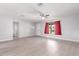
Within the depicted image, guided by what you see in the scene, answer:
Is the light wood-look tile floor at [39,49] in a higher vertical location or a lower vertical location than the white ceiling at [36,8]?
lower

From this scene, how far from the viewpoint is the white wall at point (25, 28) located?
11.2 metres

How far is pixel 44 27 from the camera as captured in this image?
1243 cm

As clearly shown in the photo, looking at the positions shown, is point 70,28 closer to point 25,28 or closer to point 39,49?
point 39,49

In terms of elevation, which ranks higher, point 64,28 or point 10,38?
point 64,28

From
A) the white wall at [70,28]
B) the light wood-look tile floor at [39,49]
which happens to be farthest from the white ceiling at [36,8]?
the light wood-look tile floor at [39,49]

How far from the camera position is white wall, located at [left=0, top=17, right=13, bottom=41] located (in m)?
7.68

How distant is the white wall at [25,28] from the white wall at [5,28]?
8.03ft

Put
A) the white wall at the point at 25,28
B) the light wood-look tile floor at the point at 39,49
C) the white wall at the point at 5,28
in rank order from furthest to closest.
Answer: the white wall at the point at 25,28 → the white wall at the point at 5,28 → the light wood-look tile floor at the point at 39,49

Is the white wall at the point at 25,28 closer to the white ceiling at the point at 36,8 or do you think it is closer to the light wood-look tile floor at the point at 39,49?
the white ceiling at the point at 36,8

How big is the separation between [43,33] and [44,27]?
1000mm

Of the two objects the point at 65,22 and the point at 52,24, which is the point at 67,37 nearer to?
the point at 65,22

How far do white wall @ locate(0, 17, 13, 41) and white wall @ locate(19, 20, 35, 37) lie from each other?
245 cm

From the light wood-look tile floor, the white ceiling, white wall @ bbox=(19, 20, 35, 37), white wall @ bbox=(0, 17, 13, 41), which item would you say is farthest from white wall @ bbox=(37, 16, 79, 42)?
white wall @ bbox=(0, 17, 13, 41)

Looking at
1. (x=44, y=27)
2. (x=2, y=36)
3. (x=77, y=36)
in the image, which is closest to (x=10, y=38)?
(x=2, y=36)
